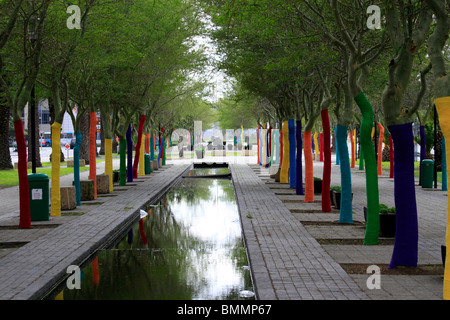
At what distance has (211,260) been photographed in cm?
983

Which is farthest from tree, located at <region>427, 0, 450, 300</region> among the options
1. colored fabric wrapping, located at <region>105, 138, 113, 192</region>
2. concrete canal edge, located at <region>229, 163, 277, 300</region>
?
colored fabric wrapping, located at <region>105, 138, 113, 192</region>

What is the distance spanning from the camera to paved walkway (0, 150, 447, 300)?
7.48 metres

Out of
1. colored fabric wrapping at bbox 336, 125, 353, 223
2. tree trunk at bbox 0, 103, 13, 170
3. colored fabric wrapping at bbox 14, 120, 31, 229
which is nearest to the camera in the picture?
colored fabric wrapping at bbox 14, 120, 31, 229

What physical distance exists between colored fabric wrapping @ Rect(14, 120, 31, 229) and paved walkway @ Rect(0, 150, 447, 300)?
351mm

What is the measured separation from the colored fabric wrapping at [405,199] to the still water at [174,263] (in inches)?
92.1

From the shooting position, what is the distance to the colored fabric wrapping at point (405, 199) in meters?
8.64

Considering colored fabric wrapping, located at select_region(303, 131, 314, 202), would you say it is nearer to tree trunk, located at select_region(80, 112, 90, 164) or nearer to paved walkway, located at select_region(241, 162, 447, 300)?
paved walkway, located at select_region(241, 162, 447, 300)

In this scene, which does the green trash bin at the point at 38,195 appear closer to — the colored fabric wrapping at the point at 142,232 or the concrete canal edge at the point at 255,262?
the colored fabric wrapping at the point at 142,232

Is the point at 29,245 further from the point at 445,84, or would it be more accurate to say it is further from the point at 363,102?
the point at 445,84

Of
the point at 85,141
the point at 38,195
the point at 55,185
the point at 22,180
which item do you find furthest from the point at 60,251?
the point at 85,141

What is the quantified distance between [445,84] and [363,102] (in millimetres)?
4320

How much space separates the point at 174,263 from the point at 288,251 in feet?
6.43

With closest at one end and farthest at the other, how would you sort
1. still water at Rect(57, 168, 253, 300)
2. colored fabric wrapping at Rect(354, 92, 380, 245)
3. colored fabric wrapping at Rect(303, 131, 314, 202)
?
still water at Rect(57, 168, 253, 300) < colored fabric wrapping at Rect(354, 92, 380, 245) < colored fabric wrapping at Rect(303, 131, 314, 202)
